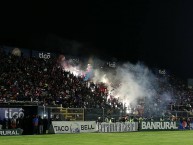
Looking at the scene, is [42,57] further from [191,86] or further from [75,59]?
[191,86]

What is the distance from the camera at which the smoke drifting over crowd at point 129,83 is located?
214ft

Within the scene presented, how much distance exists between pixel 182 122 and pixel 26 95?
18541 millimetres

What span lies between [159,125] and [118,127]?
6.29m

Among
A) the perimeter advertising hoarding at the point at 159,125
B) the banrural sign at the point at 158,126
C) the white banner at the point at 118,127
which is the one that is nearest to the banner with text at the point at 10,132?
the white banner at the point at 118,127

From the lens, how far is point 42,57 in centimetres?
6078

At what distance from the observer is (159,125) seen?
142 feet

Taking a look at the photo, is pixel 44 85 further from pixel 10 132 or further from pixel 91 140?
pixel 91 140

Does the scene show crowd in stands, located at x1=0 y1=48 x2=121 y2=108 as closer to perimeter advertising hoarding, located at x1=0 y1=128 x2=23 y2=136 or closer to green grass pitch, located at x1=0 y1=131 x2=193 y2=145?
perimeter advertising hoarding, located at x1=0 y1=128 x2=23 y2=136

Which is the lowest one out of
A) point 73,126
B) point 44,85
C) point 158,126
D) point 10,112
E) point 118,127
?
point 158,126

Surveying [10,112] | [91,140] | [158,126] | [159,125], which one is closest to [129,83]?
[159,125]

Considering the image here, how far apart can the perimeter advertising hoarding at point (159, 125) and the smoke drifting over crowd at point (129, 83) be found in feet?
52.8

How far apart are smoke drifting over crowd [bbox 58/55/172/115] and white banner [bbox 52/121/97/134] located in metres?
24.8

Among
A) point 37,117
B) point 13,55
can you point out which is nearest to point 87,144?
point 37,117

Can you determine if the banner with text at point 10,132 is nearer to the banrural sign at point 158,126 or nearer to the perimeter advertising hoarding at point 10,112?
the perimeter advertising hoarding at point 10,112
